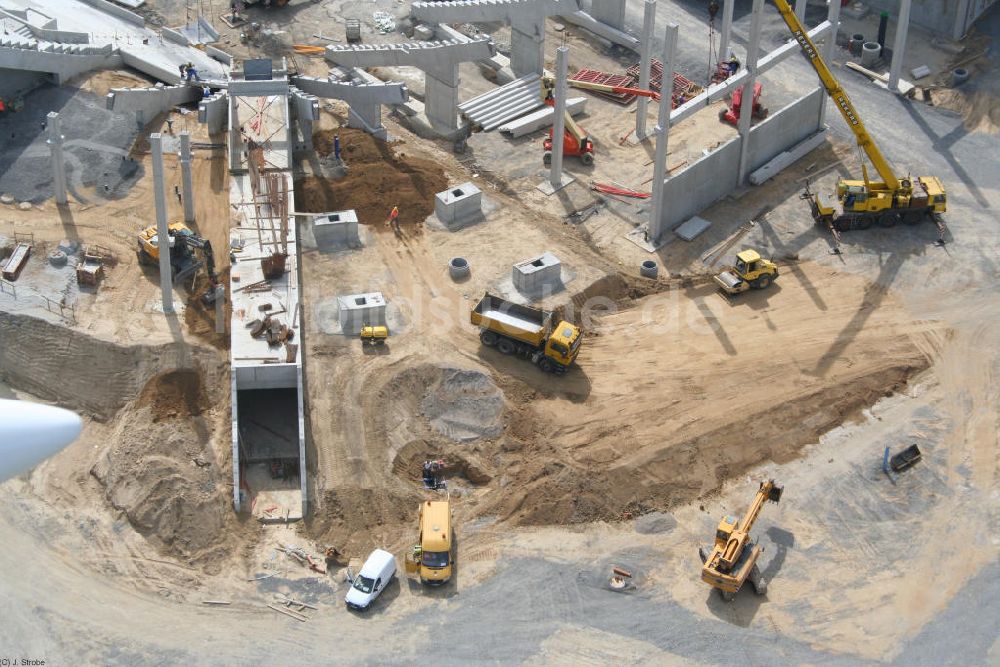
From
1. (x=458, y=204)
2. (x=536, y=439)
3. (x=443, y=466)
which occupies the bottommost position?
(x=443, y=466)

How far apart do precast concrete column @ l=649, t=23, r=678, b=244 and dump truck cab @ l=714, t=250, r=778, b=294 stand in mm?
3859

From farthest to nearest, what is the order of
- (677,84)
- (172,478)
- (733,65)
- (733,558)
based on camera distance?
(677,84)
(733,65)
(172,478)
(733,558)

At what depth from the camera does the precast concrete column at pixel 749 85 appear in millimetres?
59219

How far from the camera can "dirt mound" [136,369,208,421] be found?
164 feet

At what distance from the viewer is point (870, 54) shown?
68.6 metres

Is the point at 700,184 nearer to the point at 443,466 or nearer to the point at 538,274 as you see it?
the point at 538,274

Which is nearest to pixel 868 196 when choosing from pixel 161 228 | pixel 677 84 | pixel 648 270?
pixel 648 270

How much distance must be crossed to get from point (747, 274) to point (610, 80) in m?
16.1

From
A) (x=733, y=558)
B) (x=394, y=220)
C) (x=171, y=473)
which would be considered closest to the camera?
(x=733, y=558)

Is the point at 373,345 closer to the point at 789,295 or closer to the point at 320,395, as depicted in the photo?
the point at 320,395

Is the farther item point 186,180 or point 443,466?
point 186,180

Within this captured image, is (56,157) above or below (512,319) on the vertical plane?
above

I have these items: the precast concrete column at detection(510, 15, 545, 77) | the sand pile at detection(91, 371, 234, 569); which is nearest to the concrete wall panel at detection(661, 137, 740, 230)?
the precast concrete column at detection(510, 15, 545, 77)

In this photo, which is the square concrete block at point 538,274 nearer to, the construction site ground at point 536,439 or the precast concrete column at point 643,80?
the construction site ground at point 536,439
